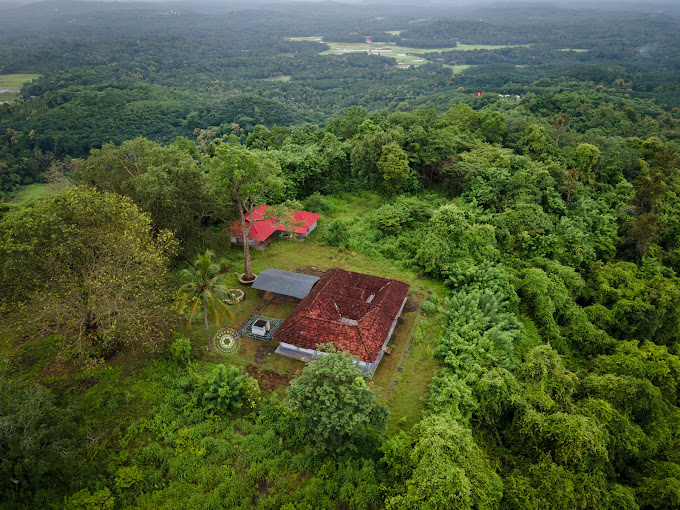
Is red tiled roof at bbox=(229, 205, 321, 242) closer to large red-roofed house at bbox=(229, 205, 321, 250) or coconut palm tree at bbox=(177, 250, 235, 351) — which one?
large red-roofed house at bbox=(229, 205, 321, 250)

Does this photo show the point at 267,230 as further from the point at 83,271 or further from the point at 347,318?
the point at 83,271

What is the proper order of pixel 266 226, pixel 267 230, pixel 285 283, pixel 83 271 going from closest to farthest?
pixel 83 271 < pixel 285 283 < pixel 267 230 < pixel 266 226

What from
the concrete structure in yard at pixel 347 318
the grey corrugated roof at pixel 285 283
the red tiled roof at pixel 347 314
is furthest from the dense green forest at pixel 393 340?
the red tiled roof at pixel 347 314

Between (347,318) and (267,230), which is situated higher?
(347,318)

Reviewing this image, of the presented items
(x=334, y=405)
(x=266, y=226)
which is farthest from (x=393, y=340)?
(x=266, y=226)

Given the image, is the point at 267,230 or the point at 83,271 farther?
the point at 267,230

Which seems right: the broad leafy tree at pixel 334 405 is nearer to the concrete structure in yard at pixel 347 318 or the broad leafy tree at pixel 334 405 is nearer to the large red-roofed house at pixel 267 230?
the concrete structure in yard at pixel 347 318

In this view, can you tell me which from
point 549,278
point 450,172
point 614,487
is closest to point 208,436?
point 614,487
